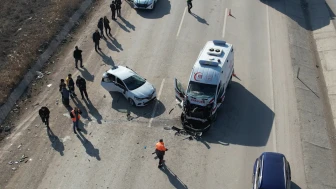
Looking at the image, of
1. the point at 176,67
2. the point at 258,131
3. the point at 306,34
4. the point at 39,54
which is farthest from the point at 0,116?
the point at 306,34

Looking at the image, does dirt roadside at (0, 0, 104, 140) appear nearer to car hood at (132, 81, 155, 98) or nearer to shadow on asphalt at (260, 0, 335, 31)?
car hood at (132, 81, 155, 98)

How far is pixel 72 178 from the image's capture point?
19703 millimetres

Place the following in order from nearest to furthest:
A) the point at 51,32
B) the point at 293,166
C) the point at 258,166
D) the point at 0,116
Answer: the point at 258,166, the point at 293,166, the point at 0,116, the point at 51,32

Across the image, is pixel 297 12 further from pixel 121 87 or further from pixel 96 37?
pixel 121 87

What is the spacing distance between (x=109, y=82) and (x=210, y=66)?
19.8 feet

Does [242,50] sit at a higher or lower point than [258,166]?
lower

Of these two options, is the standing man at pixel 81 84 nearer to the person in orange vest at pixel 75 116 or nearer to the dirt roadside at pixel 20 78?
the person in orange vest at pixel 75 116

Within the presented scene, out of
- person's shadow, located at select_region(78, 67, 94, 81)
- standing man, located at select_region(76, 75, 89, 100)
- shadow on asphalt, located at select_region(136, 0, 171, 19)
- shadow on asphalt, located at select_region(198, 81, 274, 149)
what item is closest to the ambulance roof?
shadow on asphalt, located at select_region(198, 81, 274, 149)

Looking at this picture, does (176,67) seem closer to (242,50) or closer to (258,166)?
(242,50)

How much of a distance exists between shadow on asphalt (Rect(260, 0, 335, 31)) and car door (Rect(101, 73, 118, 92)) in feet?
52.4

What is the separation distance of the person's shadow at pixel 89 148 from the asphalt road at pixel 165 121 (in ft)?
0.16

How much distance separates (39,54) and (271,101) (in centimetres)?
1529

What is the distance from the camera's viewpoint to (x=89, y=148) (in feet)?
70.0

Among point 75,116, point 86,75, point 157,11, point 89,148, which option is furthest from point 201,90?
point 157,11
